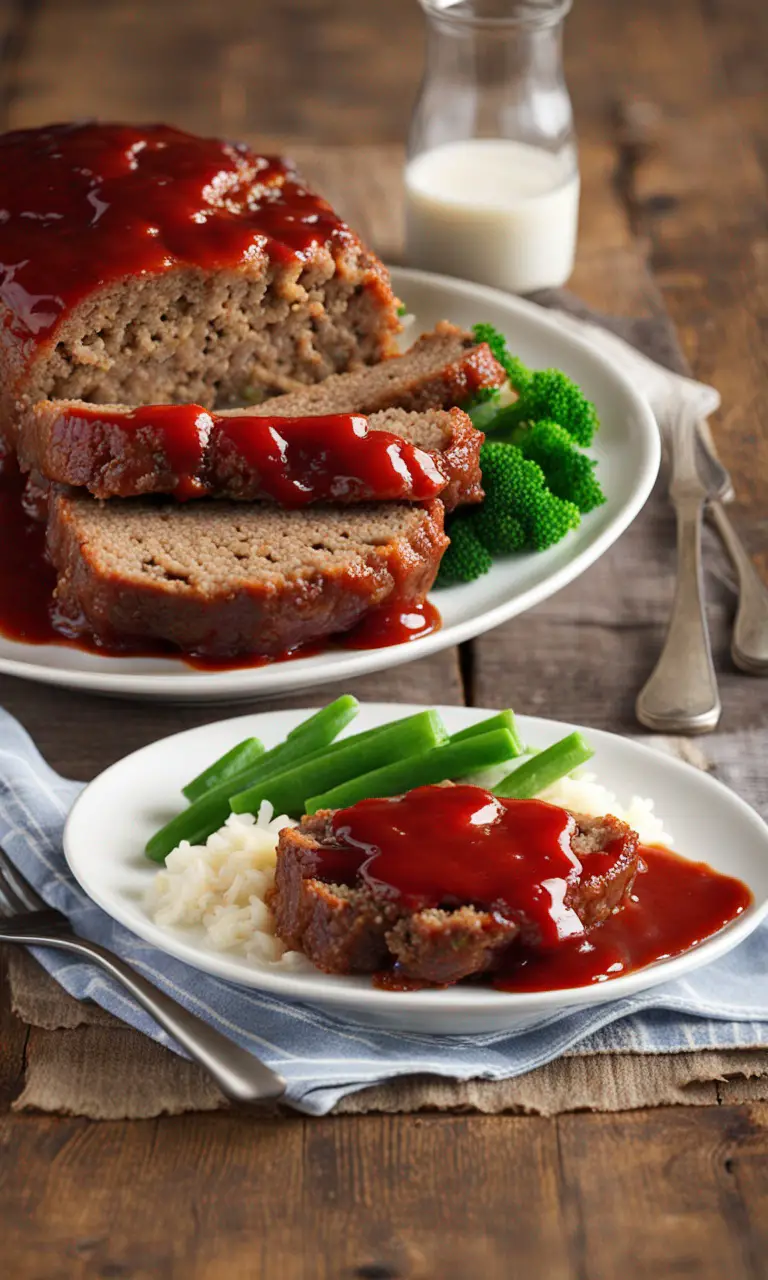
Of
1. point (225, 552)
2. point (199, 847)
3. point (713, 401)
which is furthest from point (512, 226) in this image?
point (199, 847)

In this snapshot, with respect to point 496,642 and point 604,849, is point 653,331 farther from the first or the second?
point 604,849

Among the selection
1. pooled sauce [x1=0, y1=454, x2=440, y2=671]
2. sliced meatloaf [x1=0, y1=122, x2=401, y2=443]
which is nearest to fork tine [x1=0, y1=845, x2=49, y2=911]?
pooled sauce [x1=0, y1=454, x2=440, y2=671]

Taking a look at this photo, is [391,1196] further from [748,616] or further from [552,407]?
[552,407]

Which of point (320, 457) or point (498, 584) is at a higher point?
point (320, 457)

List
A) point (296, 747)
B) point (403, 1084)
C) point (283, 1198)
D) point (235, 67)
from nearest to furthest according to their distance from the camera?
point (283, 1198) → point (403, 1084) → point (296, 747) → point (235, 67)

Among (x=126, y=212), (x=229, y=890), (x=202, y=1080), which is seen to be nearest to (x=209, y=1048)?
(x=202, y=1080)

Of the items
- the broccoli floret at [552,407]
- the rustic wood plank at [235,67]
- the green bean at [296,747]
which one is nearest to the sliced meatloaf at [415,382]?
the broccoli floret at [552,407]

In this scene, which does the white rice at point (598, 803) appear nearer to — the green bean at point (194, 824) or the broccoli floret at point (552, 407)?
the green bean at point (194, 824)
